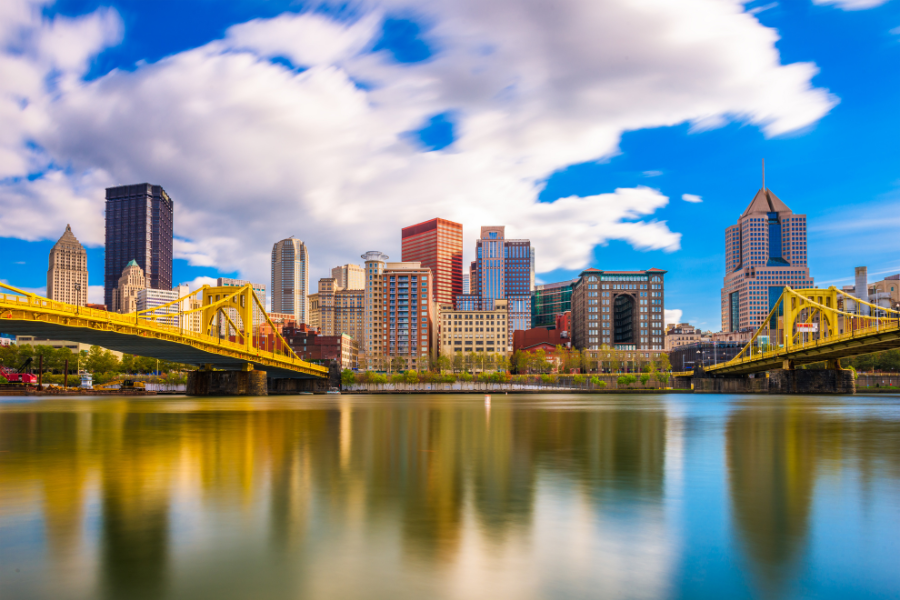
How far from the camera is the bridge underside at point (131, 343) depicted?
55.9 meters

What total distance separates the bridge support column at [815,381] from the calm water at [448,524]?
85831 millimetres

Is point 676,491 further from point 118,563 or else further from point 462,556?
point 118,563

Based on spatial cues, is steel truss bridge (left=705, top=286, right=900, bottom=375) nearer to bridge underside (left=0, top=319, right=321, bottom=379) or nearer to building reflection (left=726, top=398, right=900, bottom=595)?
building reflection (left=726, top=398, right=900, bottom=595)

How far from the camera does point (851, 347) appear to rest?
251 ft

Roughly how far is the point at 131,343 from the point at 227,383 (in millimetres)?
26041

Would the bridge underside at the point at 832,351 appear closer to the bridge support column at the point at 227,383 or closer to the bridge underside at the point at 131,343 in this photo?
the bridge underside at the point at 131,343

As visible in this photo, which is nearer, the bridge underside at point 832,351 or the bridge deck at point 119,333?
the bridge deck at point 119,333

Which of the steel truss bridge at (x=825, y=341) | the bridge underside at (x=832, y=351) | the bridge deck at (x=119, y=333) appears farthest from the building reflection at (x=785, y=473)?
the bridge deck at (x=119, y=333)

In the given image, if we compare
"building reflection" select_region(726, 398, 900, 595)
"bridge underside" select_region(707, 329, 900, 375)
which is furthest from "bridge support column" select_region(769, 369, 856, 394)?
"building reflection" select_region(726, 398, 900, 595)

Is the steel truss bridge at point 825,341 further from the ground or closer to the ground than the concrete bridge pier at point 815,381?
further from the ground

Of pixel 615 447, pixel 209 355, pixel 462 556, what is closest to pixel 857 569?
pixel 462 556

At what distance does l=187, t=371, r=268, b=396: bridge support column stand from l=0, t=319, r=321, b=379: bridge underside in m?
1.52

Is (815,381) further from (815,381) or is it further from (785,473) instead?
(785,473)

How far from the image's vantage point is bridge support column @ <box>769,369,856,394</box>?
3664 inches
